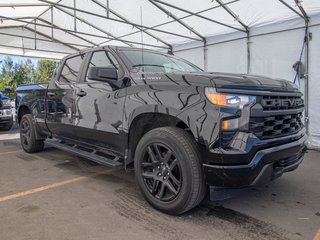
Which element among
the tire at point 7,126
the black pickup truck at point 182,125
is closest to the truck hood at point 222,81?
the black pickup truck at point 182,125

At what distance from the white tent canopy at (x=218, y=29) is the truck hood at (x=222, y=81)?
352cm

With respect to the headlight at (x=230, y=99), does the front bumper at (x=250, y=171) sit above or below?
below

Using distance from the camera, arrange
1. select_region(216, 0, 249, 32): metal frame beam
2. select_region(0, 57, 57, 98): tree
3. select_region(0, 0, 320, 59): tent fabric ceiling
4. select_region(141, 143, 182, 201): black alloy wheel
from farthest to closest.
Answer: select_region(0, 57, 57, 98): tree → select_region(216, 0, 249, 32): metal frame beam → select_region(0, 0, 320, 59): tent fabric ceiling → select_region(141, 143, 182, 201): black alloy wheel

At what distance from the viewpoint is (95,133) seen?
391cm

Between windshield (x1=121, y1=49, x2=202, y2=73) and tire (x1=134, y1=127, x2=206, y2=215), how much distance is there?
0.98m

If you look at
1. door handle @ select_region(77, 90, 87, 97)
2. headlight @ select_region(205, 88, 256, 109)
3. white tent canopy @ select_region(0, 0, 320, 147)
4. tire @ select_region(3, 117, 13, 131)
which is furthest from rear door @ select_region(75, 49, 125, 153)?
tire @ select_region(3, 117, 13, 131)

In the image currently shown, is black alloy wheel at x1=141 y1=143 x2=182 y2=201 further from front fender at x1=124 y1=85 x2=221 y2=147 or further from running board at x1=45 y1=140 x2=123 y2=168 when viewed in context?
running board at x1=45 y1=140 x2=123 y2=168

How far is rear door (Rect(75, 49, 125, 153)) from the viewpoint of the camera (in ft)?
11.6

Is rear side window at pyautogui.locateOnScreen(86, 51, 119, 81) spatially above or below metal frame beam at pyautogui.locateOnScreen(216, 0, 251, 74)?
below

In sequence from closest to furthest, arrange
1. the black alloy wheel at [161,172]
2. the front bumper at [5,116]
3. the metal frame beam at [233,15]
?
the black alloy wheel at [161,172] < the metal frame beam at [233,15] < the front bumper at [5,116]

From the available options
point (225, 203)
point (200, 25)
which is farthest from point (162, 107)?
point (200, 25)

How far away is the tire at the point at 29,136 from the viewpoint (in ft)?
18.7

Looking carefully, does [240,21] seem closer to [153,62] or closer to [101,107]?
[153,62]

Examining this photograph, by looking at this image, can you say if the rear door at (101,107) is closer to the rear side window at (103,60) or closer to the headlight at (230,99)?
the rear side window at (103,60)
